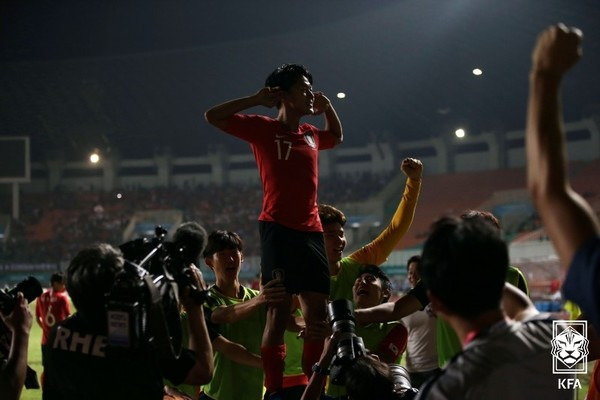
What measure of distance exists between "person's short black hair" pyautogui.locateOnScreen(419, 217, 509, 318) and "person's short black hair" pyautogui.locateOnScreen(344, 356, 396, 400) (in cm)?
87

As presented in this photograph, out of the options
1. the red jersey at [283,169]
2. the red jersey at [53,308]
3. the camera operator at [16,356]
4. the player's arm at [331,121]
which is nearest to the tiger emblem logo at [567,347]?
the camera operator at [16,356]

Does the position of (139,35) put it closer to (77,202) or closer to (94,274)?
(77,202)

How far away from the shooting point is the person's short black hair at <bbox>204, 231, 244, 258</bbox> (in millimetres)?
4234

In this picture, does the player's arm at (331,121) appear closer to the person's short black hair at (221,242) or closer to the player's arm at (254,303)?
the person's short black hair at (221,242)

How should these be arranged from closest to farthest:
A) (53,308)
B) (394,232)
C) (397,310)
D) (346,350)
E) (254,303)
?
(346,350) → (397,310) → (254,303) → (394,232) → (53,308)

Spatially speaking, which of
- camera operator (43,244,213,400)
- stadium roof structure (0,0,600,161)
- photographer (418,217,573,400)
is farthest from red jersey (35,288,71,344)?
stadium roof structure (0,0,600,161)

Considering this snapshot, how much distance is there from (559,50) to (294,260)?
8.24 ft

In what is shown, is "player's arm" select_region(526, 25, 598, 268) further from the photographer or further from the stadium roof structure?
the stadium roof structure

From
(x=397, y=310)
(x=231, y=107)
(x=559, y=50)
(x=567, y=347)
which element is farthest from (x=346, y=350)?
(x=231, y=107)

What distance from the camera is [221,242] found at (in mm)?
4238

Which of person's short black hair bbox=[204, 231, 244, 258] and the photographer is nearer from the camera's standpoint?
the photographer

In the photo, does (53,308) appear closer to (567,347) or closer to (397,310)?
(397,310)

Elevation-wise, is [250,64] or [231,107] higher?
[250,64]

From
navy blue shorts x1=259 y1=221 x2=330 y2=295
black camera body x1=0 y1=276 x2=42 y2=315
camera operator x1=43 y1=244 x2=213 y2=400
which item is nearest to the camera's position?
camera operator x1=43 y1=244 x2=213 y2=400
